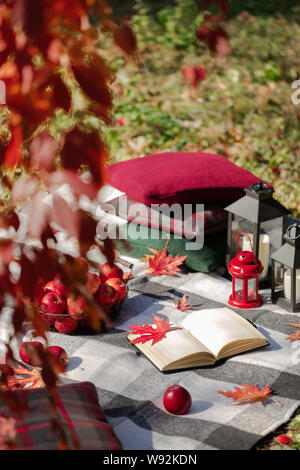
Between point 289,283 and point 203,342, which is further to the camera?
point 289,283

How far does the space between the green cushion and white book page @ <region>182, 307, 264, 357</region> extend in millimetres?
449

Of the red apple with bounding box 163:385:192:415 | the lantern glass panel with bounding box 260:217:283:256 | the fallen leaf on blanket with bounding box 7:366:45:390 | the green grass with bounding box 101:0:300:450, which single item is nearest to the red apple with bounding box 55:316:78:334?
the fallen leaf on blanket with bounding box 7:366:45:390

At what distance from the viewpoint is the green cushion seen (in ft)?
9.61

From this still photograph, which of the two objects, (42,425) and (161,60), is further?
(161,60)

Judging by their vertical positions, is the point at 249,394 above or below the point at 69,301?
below

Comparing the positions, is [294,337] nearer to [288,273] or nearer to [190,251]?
[288,273]

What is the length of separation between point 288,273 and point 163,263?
64 centimetres

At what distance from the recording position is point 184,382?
7.15 feet

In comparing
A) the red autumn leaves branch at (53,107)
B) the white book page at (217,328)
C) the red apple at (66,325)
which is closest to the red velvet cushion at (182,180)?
the white book page at (217,328)

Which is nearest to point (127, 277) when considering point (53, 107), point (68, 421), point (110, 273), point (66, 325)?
point (110, 273)

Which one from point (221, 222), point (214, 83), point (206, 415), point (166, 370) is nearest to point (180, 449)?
point (206, 415)

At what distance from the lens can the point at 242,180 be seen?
309cm
